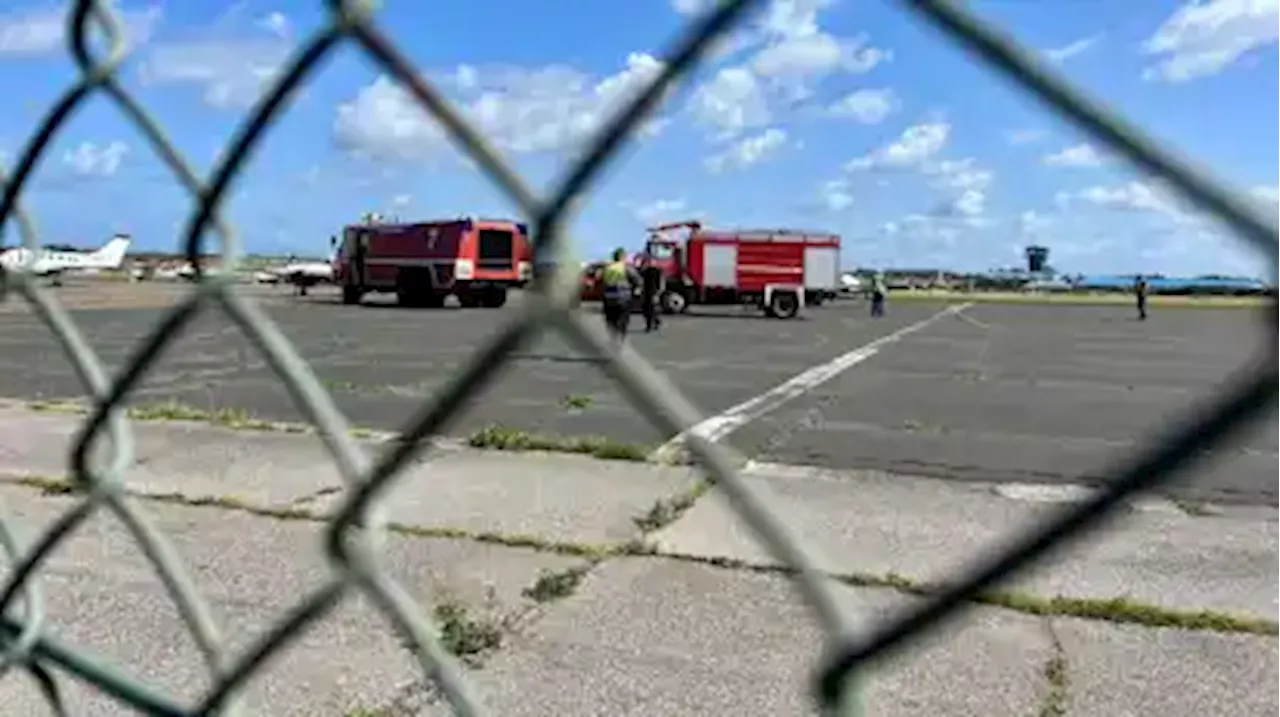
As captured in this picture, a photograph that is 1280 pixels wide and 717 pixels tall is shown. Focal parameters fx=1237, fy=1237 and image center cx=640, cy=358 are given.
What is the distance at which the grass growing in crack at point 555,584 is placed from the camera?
13.0ft

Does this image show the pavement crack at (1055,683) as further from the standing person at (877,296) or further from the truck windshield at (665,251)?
the standing person at (877,296)

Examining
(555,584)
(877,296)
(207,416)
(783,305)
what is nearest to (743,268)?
(783,305)

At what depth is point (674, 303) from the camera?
1119 inches

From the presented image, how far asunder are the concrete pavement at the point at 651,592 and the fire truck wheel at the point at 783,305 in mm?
22231

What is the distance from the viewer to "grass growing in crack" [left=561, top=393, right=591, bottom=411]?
364 inches

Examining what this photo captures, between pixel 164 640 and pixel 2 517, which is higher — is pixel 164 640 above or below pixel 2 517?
below

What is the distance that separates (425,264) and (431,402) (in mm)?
29329

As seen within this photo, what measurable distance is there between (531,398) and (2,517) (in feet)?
27.6

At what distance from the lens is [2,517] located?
1.41 meters

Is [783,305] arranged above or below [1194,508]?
below

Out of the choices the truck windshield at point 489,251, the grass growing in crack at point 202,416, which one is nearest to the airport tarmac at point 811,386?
the grass growing in crack at point 202,416

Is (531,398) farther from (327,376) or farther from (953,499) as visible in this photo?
(953,499)

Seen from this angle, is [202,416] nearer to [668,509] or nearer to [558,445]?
[558,445]

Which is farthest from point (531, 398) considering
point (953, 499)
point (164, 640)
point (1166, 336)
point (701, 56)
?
point (1166, 336)
